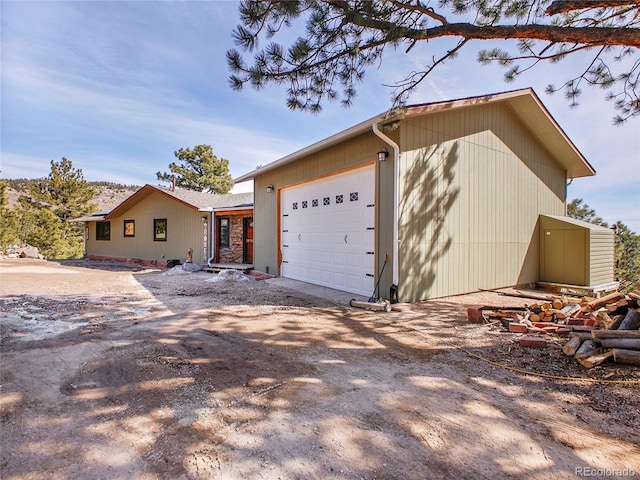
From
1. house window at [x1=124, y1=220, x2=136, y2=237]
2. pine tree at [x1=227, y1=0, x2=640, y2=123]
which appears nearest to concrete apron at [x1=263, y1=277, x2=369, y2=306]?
pine tree at [x1=227, y1=0, x2=640, y2=123]

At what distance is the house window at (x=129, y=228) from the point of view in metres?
15.7

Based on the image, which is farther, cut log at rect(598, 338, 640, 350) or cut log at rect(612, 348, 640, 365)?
cut log at rect(598, 338, 640, 350)

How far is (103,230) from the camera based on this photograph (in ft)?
57.4

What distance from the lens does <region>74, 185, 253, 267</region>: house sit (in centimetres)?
1213

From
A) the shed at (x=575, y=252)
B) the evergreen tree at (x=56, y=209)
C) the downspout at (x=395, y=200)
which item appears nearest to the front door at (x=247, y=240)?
the downspout at (x=395, y=200)

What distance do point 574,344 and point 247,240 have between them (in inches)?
408

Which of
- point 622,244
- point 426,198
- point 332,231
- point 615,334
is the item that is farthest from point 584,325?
point 622,244

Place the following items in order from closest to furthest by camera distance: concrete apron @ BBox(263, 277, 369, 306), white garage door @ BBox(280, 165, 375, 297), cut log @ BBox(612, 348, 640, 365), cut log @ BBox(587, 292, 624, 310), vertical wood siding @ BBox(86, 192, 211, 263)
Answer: cut log @ BBox(612, 348, 640, 365)
cut log @ BBox(587, 292, 624, 310)
concrete apron @ BBox(263, 277, 369, 306)
white garage door @ BBox(280, 165, 375, 297)
vertical wood siding @ BBox(86, 192, 211, 263)

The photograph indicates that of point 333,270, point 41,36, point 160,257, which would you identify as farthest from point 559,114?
point 160,257

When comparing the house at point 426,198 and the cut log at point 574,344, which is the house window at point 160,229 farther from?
the cut log at point 574,344

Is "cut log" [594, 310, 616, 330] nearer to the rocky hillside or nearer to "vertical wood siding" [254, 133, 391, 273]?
"vertical wood siding" [254, 133, 391, 273]

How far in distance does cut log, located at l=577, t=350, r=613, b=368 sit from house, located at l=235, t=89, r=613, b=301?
288 cm

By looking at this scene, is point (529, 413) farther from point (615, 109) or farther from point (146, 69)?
point (146, 69)

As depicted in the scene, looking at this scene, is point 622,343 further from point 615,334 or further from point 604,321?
point 604,321
